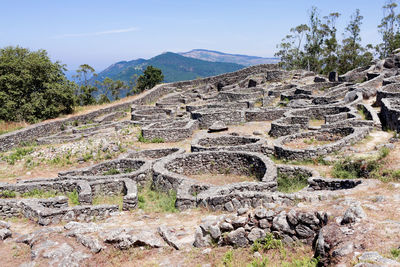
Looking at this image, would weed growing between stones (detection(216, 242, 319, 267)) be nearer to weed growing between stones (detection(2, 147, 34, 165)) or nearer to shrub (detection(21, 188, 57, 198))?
shrub (detection(21, 188, 57, 198))

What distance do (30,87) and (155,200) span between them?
2381 cm

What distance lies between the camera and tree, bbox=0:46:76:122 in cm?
2978

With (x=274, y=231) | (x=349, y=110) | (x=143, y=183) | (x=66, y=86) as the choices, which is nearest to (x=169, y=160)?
(x=143, y=183)

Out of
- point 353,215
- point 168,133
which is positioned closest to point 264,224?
point 353,215

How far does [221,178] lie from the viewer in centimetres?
1450

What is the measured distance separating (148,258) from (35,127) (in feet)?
76.9

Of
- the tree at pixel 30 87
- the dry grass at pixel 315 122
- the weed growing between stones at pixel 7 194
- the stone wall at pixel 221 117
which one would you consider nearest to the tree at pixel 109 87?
the tree at pixel 30 87

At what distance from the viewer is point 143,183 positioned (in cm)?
1452

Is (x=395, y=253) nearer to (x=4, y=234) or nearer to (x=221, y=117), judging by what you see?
(x=4, y=234)

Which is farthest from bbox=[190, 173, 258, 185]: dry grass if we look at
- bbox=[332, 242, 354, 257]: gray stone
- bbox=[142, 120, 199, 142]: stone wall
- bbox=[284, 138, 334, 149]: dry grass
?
bbox=[142, 120, 199, 142]: stone wall

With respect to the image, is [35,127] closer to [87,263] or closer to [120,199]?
[120,199]

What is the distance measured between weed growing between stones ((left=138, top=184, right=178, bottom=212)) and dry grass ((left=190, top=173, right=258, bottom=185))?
2.01 metres

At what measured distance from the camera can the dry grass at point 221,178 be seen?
14031mm

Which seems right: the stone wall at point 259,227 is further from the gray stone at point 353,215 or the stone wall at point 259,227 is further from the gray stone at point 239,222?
the gray stone at point 353,215
